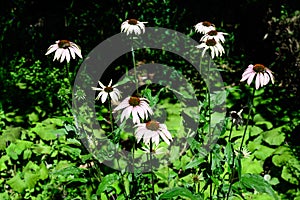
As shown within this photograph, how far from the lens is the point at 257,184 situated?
6.25 feet

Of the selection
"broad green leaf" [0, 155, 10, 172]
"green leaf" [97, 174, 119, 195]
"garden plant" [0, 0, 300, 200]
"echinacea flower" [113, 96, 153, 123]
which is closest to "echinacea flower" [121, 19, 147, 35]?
"garden plant" [0, 0, 300, 200]

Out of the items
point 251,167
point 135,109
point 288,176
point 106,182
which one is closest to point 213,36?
Result: point 135,109

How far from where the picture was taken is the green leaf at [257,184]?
6.13 feet

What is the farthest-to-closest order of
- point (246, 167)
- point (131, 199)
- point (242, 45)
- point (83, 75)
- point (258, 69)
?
point (242, 45), point (83, 75), point (246, 167), point (131, 199), point (258, 69)

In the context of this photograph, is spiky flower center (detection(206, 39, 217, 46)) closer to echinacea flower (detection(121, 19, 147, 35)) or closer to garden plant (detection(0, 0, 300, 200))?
garden plant (detection(0, 0, 300, 200))

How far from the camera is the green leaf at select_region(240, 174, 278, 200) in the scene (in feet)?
6.13

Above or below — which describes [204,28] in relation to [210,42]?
above

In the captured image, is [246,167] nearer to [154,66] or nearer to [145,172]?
[145,172]

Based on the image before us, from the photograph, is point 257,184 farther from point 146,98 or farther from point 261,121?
point 261,121

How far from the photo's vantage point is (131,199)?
2332 mm

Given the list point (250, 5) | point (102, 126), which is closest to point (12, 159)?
point (102, 126)

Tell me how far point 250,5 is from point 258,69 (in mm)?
3747

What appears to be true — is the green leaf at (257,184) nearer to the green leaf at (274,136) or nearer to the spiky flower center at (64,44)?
the spiky flower center at (64,44)

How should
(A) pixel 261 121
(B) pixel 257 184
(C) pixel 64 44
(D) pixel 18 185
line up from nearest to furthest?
1. (B) pixel 257 184
2. (C) pixel 64 44
3. (D) pixel 18 185
4. (A) pixel 261 121
